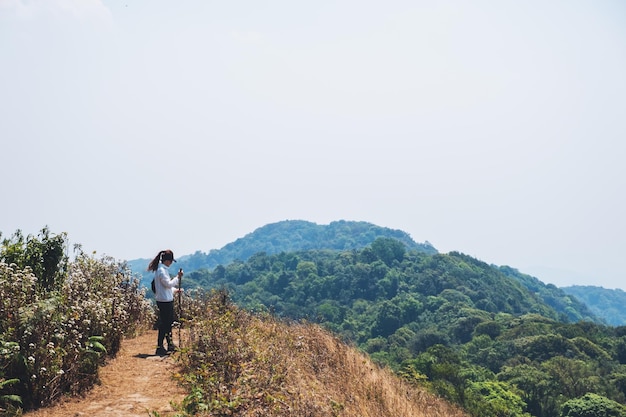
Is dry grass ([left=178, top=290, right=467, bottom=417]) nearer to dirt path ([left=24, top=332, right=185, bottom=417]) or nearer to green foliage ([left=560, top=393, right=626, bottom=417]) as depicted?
dirt path ([left=24, top=332, right=185, bottom=417])

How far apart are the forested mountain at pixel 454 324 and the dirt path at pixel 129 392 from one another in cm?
317

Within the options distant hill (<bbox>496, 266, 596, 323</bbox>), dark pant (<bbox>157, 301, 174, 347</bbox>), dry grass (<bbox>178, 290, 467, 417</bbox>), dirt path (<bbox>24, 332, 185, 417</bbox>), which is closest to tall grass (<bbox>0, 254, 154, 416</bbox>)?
dirt path (<bbox>24, 332, 185, 417</bbox>)

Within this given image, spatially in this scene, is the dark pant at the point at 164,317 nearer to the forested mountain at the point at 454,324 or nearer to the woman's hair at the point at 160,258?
the woman's hair at the point at 160,258

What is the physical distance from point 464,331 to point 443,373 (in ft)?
148

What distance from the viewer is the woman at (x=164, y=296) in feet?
28.0

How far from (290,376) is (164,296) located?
3299mm

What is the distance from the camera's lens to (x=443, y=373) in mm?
45562

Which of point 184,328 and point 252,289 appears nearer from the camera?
point 184,328

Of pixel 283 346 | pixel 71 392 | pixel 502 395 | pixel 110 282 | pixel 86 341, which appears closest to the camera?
pixel 71 392

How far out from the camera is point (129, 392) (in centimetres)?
644

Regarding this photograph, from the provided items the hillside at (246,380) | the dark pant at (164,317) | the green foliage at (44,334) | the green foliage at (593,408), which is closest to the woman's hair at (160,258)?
the dark pant at (164,317)

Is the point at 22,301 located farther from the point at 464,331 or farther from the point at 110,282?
the point at 464,331

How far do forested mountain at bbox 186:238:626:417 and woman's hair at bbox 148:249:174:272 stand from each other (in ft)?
8.09

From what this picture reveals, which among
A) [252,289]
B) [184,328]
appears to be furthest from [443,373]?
[252,289]
